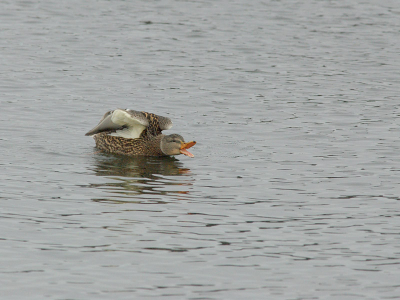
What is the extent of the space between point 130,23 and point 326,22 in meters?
7.55

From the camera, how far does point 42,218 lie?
34.7ft

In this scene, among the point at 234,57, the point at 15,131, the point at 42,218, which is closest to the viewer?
the point at 42,218

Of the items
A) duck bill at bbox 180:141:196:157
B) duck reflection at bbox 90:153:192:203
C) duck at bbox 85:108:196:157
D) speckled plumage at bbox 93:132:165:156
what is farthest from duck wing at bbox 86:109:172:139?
duck bill at bbox 180:141:196:157

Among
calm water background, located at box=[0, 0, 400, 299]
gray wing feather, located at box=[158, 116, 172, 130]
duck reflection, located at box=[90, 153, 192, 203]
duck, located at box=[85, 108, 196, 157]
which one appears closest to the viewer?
calm water background, located at box=[0, 0, 400, 299]

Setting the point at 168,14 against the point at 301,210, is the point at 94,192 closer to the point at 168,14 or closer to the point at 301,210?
the point at 301,210

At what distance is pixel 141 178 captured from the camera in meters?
13.5

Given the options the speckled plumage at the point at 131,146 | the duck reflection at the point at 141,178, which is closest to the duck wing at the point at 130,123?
the speckled plumage at the point at 131,146

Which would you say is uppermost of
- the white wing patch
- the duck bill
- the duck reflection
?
the white wing patch

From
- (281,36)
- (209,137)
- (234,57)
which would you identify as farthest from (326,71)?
(209,137)

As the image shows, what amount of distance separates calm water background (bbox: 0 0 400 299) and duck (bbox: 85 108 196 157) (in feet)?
1.06

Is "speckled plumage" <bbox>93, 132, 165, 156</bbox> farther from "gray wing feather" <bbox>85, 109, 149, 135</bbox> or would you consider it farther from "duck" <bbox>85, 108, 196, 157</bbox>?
"gray wing feather" <bbox>85, 109, 149, 135</bbox>

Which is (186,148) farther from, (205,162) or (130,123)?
(130,123)

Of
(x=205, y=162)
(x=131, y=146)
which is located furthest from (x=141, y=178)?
(x=131, y=146)

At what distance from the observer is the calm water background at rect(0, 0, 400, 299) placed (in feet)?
29.2
